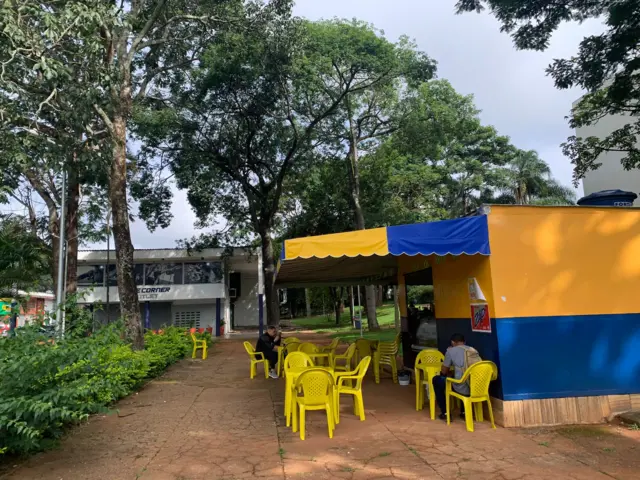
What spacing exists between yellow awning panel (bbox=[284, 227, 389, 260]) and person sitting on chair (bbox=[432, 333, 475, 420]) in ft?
5.13

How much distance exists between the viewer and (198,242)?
939 inches

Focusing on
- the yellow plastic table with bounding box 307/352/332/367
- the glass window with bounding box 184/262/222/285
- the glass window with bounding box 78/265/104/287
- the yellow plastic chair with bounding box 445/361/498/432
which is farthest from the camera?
the glass window with bounding box 78/265/104/287

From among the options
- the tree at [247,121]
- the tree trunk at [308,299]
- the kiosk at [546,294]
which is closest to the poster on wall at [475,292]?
the kiosk at [546,294]

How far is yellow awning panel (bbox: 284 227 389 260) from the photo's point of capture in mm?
5766

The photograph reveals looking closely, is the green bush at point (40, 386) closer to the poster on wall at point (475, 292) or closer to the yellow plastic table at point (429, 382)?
the yellow plastic table at point (429, 382)

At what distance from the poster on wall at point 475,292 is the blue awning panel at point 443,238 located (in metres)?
0.55

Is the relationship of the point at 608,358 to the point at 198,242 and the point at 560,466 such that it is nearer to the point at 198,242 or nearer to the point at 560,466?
the point at 560,466

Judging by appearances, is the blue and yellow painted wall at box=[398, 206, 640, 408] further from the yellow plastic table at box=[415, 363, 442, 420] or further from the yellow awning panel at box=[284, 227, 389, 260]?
the yellow awning panel at box=[284, 227, 389, 260]

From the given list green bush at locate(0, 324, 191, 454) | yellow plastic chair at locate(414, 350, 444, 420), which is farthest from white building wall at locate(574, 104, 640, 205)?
green bush at locate(0, 324, 191, 454)

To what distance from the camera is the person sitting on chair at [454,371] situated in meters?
5.83

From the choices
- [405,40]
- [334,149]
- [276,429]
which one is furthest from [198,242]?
[276,429]

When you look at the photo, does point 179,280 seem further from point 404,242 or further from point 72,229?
point 404,242

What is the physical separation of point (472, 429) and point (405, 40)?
16.5 meters

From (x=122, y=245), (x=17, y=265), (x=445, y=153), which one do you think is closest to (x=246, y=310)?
(x=445, y=153)
